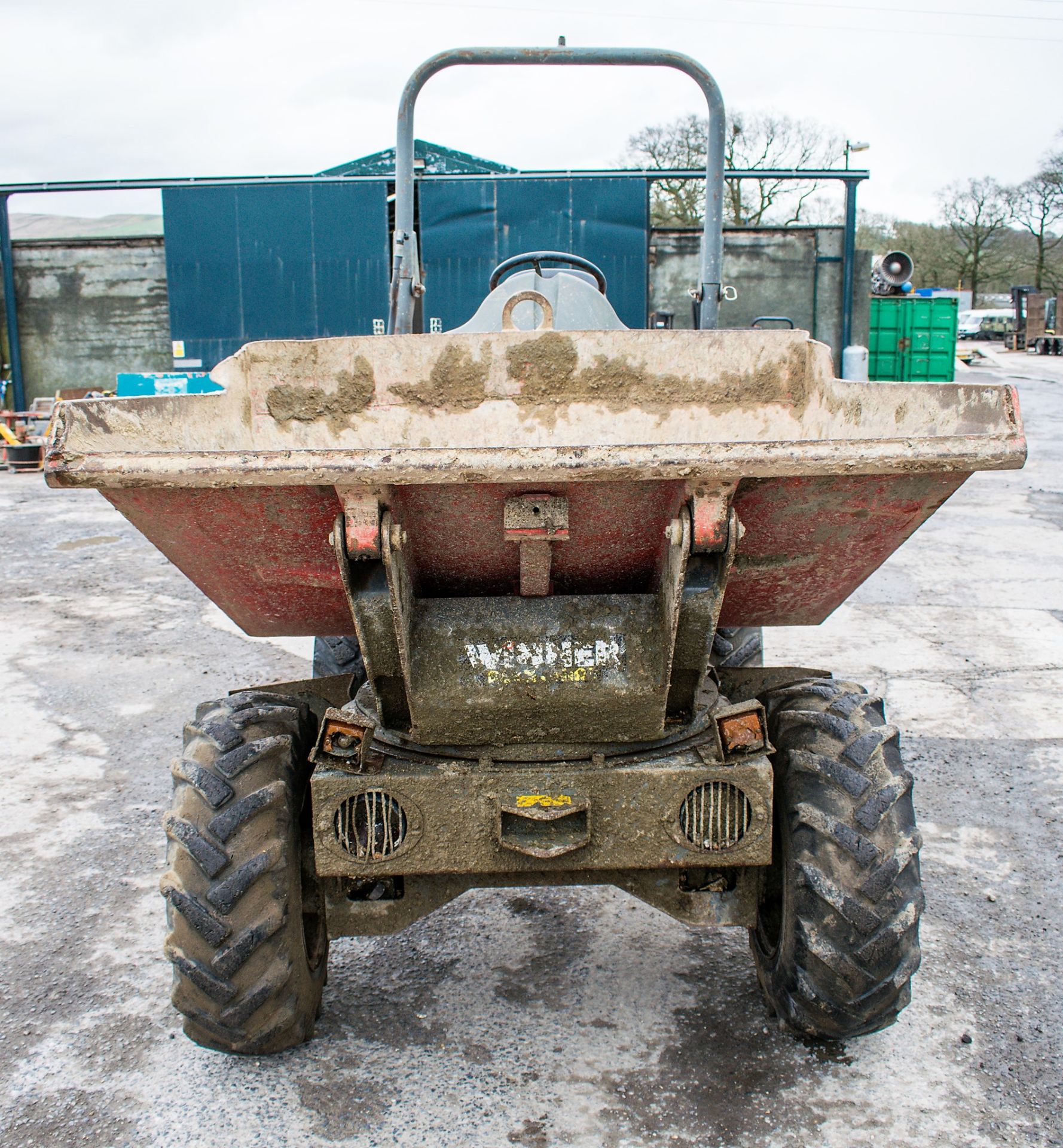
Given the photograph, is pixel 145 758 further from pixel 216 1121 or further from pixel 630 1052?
pixel 630 1052

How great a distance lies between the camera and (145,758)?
174 inches

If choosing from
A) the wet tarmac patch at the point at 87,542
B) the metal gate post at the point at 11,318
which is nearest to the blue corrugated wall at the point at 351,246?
the metal gate post at the point at 11,318

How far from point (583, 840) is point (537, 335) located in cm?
132

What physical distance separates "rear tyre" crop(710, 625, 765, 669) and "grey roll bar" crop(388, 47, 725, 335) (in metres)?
1.14

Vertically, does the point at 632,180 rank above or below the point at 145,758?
above

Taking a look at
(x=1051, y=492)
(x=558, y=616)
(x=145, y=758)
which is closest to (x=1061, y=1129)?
(x=558, y=616)

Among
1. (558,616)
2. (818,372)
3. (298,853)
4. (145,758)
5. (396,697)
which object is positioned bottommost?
(145,758)

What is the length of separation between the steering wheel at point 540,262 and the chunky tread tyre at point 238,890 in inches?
89.5

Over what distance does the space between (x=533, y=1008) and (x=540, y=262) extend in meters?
2.84

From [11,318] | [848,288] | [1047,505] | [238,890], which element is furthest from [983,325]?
[238,890]

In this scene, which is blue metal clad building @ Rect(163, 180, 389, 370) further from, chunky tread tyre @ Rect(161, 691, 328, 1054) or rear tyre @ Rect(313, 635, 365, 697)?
chunky tread tyre @ Rect(161, 691, 328, 1054)

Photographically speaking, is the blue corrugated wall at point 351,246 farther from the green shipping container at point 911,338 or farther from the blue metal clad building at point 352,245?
the green shipping container at point 911,338

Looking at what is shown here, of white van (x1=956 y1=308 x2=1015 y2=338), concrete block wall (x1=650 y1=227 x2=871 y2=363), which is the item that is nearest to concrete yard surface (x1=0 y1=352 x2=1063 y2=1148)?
concrete block wall (x1=650 y1=227 x2=871 y2=363)

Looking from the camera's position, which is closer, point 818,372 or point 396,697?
point 396,697
